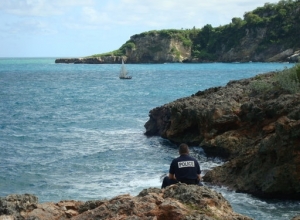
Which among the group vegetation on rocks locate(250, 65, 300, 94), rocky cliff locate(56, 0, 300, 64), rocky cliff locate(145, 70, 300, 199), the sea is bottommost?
the sea

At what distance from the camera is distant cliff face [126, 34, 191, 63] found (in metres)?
190

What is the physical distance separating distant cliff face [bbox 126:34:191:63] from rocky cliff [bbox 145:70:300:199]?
162m

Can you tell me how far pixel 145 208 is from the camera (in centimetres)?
673

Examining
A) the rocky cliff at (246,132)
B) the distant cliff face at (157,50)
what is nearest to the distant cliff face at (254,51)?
the distant cliff face at (157,50)

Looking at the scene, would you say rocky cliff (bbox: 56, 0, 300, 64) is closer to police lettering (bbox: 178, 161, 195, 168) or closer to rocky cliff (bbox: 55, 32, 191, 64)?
rocky cliff (bbox: 55, 32, 191, 64)

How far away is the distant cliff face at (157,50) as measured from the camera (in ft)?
624

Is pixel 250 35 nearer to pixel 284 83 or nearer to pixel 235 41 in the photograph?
pixel 235 41

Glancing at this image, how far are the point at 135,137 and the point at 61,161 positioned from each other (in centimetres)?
665

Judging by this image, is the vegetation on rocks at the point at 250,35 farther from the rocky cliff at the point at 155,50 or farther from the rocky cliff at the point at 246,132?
the rocky cliff at the point at 246,132

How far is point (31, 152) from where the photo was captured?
→ 24.9 metres

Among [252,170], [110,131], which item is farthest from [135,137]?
[252,170]

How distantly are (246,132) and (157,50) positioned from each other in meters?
174

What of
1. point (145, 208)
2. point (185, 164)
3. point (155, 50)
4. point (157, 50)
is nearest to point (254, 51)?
point (157, 50)

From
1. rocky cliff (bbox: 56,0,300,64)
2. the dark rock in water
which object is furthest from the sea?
rocky cliff (bbox: 56,0,300,64)
